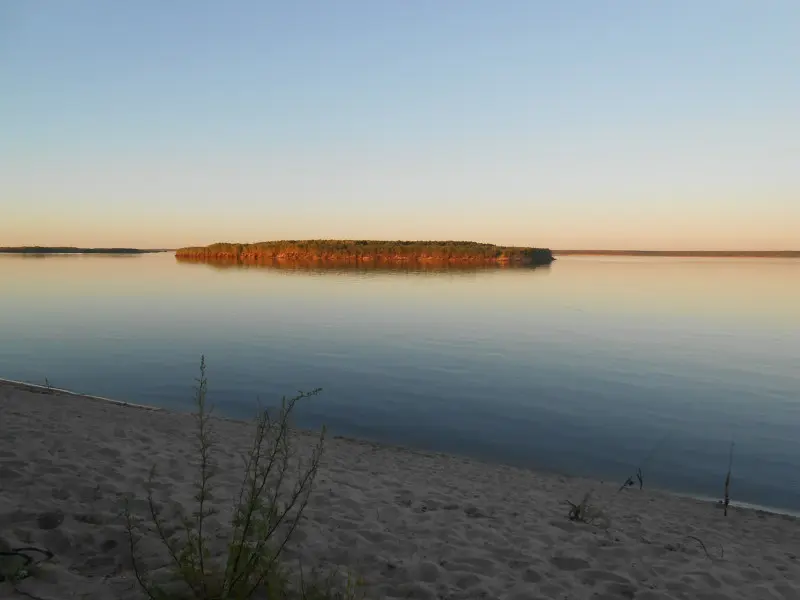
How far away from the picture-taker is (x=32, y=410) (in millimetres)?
11391

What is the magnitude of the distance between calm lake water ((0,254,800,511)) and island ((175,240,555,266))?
85.9m

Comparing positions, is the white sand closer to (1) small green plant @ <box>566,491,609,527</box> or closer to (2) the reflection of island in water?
(1) small green plant @ <box>566,491,609,527</box>

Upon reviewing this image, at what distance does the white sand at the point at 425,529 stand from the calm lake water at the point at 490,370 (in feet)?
8.34

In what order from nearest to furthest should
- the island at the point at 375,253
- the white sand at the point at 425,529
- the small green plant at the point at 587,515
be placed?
1. the white sand at the point at 425,529
2. the small green plant at the point at 587,515
3. the island at the point at 375,253

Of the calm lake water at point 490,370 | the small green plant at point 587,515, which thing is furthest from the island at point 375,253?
the small green plant at point 587,515

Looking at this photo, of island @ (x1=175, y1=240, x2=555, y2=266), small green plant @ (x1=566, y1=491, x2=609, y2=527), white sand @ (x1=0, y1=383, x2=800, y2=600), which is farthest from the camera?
island @ (x1=175, y1=240, x2=555, y2=266)

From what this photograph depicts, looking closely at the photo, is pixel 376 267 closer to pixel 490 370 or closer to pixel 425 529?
pixel 490 370

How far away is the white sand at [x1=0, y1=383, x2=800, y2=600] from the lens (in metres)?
5.22

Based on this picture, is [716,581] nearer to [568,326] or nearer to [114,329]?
[568,326]

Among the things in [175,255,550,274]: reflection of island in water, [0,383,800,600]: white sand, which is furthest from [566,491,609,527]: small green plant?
[175,255,550,274]: reflection of island in water

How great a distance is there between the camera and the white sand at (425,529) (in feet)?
17.1

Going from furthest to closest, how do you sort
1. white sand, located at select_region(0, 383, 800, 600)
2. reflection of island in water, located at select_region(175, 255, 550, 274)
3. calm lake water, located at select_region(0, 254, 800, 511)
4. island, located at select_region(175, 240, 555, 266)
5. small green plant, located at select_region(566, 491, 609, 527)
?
island, located at select_region(175, 240, 555, 266) < reflection of island in water, located at select_region(175, 255, 550, 274) < calm lake water, located at select_region(0, 254, 800, 511) < small green plant, located at select_region(566, 491, 609, 527) < white sand, located at select_region(0, 383, 800, 600)

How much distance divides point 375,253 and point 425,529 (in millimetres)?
127872

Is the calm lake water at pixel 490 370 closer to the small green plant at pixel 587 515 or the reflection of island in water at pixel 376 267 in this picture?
the small green plant at pixel 587 515
